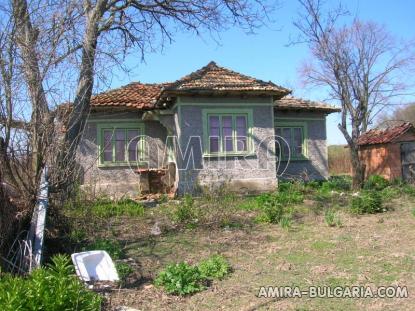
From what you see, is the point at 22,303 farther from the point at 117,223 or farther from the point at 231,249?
the point at 117,223

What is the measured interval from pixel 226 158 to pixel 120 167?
4.24m

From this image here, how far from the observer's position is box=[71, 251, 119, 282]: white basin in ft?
18.0

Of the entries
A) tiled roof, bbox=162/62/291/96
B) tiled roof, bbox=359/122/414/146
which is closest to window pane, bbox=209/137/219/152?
tiled roof, bbox=162/62/291/96

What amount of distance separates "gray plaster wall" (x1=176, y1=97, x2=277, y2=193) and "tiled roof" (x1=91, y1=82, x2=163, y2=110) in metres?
1.61

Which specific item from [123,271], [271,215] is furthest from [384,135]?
[123,271]

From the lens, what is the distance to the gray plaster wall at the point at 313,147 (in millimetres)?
17438

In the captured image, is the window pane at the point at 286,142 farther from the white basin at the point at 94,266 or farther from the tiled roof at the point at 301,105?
the white basin at the point at 94,266

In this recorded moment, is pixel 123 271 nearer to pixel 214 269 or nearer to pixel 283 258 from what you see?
pixel 214 269

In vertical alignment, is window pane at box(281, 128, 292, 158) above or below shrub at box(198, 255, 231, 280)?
above

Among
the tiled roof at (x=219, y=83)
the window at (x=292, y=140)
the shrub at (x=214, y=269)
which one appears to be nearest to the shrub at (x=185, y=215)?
the shrub at (x=214, y=269)

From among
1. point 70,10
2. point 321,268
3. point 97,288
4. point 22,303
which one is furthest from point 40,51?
point 321,268

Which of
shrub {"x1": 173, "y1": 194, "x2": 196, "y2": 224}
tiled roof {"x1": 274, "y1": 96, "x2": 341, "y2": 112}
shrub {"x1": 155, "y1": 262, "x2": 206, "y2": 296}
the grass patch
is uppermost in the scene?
tiled roof {"x1": 274, "y1": 96, "x2": 341, "y2": 112}

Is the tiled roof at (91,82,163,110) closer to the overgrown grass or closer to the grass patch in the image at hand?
the grass patch

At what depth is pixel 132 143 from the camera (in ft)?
53.6
